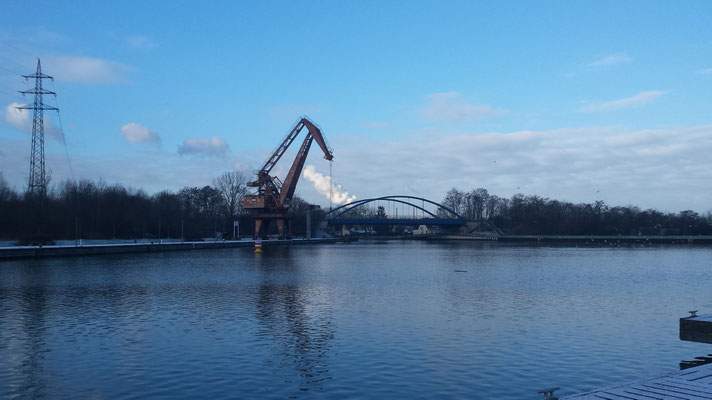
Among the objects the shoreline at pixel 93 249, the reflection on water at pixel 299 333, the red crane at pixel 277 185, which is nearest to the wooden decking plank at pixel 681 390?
the reflection on water at pixel 299 333

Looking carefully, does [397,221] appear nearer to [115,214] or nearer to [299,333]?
[115,214]

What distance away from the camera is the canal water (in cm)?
1148

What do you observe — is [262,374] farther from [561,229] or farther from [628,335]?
[561,229]

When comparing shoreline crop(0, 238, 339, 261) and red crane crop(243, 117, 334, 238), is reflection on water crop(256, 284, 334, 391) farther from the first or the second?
red crane crop(243, 117, 334, 238)

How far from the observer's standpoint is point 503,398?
34.7ft

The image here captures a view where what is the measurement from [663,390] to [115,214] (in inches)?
2944

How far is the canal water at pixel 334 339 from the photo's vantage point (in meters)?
11.5

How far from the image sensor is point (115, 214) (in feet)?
246

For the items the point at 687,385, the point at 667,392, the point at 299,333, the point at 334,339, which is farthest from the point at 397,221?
the point at 667,392

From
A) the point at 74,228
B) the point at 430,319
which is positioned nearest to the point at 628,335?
the point at 430,319

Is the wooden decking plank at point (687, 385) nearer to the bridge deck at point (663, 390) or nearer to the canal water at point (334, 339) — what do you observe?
the bridge deck at point (663, 390)

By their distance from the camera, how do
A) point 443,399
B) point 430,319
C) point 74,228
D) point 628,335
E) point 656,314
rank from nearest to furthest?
point 443,399, point 628,335, point 430,319, point 656,314, point 74,228

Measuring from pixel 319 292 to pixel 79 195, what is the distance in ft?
189

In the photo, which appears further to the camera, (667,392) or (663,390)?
(663,390)
